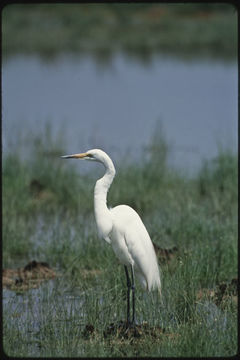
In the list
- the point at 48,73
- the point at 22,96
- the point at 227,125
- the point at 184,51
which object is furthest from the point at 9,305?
the point at 184,51

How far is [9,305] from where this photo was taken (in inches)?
195

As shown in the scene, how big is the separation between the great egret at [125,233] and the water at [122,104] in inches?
159

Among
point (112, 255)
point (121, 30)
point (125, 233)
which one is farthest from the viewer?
point (121, 30)

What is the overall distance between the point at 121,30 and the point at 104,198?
19.6m

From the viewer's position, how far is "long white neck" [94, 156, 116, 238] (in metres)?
4.10

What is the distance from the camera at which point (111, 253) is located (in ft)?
17.6

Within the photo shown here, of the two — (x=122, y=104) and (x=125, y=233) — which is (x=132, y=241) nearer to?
(x=125, y=233)

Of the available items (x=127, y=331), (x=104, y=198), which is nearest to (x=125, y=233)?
(x=104, y=198)

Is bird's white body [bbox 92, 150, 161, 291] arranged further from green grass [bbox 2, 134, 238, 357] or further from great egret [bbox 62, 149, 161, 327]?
green grass [bbox 2, 134, 238, 357]

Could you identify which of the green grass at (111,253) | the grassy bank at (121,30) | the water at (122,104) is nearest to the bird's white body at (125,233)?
the green grass at (111,253)

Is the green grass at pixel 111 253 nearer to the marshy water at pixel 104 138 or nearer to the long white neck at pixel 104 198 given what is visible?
the marshy water at pixel 104 138

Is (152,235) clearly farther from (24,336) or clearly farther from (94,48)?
(94,48)

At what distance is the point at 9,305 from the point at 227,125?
7.75m

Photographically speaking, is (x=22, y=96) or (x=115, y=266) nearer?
(x=115, y=266)
